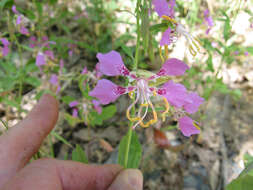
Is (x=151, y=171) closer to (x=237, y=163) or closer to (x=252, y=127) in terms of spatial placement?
(x=237, y=163)

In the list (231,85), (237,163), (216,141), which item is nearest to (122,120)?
(216,141)

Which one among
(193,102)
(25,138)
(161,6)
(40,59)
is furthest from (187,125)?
(40,59)

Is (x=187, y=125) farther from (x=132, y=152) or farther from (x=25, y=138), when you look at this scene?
(x=25, y=138)

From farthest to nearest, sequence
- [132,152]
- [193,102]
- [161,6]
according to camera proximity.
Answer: [132,152] → [193,102] → [161,6]

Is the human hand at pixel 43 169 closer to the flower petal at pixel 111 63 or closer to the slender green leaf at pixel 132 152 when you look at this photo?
the slender green leaf at pixel 132 152

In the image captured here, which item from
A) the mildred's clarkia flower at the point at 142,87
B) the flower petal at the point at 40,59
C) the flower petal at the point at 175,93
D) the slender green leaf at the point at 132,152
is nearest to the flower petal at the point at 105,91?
the mildred's clarkia flower at the point at 142,87

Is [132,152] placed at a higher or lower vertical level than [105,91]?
lower
